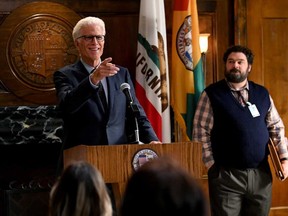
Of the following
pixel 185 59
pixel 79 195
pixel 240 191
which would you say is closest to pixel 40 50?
pixel 185 59

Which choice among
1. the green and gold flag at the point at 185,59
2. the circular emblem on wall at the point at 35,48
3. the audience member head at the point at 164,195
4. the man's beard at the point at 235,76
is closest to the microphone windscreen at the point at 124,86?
the man's beard at the point at 235,76

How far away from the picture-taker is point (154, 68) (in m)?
5.03

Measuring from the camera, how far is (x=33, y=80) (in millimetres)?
5160

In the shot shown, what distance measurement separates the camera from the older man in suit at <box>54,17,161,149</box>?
10.2 feet

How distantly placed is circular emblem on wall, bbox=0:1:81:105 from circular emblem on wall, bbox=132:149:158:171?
248 centimetres

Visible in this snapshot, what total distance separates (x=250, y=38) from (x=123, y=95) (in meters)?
2.74

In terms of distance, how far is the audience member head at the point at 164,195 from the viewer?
3.64ft

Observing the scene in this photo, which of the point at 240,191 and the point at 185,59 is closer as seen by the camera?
the point at 240,191

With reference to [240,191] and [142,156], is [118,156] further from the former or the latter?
[240,191]

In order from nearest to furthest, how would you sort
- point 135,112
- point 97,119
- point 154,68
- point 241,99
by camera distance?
point 135,112 < point 97,119 < point 241,99 < point 154,68

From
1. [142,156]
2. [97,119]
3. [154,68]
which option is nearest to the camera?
[142,156]

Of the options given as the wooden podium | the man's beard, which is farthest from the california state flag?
the wooden podium

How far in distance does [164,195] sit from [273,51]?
15.6 ft

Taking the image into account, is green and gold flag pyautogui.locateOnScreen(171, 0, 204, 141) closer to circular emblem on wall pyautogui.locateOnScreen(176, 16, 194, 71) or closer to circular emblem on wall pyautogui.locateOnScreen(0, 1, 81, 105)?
circular emblem on wall pyautogui.locateOnScreen(176, 16, 194, 71)
